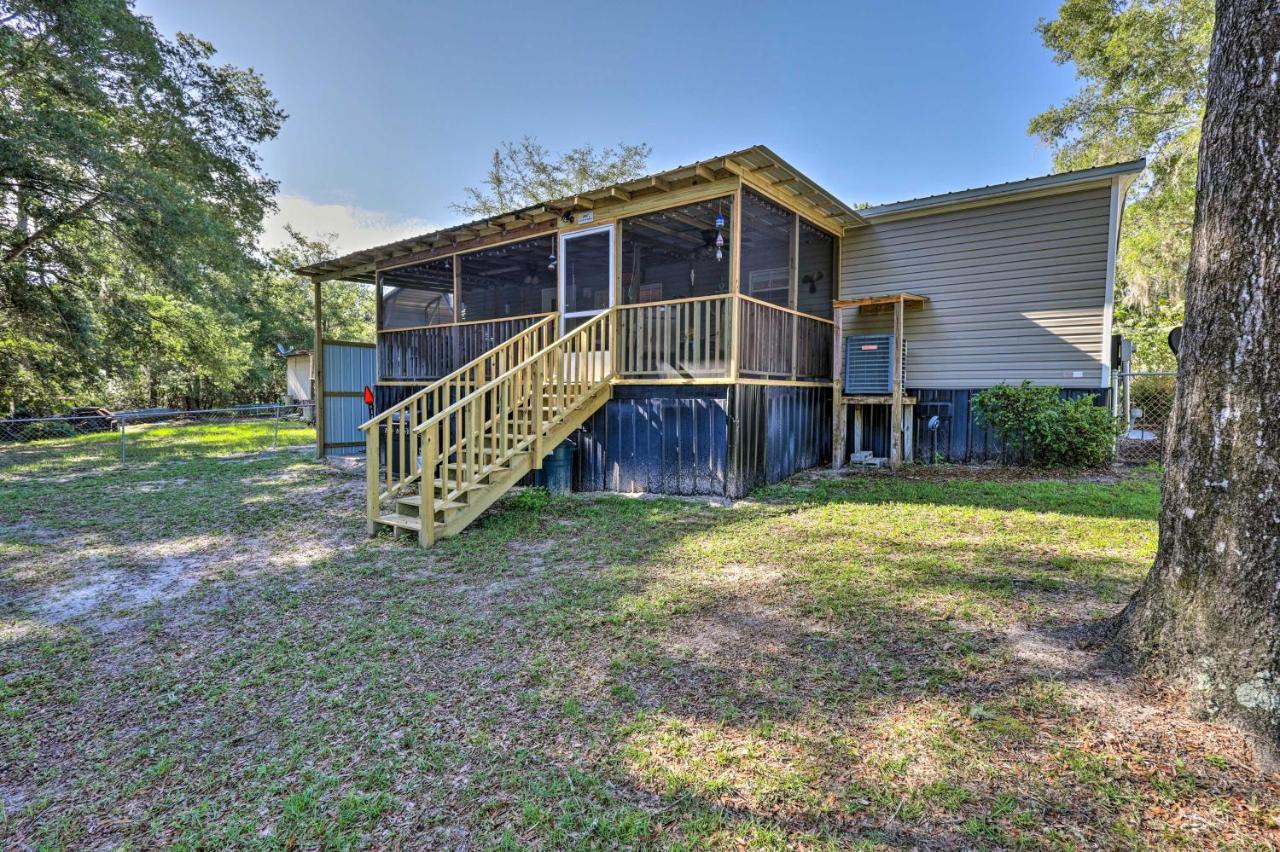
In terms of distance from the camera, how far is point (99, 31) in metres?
10.8

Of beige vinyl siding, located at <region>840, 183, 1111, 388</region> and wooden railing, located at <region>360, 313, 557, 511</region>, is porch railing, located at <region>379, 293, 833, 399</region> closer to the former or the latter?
→ wooden railing, located at <region>360, 313, 557, 511</region>

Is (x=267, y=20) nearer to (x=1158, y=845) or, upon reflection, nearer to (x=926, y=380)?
(x=926, y=380)

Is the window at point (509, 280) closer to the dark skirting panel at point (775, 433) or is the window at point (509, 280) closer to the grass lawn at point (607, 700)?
the dark skirting panel at point (775, 433)

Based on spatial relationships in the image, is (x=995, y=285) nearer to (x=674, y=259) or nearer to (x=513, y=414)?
(x=674, y=259)

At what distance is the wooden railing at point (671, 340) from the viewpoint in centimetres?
627

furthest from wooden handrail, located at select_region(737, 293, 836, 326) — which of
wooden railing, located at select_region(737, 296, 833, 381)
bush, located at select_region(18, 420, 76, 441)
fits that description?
bush, located at select_region(18, 420, 76, 441)

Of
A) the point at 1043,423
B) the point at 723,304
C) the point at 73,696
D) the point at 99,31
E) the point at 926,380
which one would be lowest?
the point at 73,696

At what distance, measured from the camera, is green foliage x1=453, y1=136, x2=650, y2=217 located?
916 inches

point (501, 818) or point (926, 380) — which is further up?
point (926, 380)

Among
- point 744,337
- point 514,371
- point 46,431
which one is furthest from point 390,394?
point 46,431

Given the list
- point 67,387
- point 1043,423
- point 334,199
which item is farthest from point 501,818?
point 334,199

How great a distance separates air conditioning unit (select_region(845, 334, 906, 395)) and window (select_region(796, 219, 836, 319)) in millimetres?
1228

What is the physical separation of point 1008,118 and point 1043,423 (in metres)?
12.4

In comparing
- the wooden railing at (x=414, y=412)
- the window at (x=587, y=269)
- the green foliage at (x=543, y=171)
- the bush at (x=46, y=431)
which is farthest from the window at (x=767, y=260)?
the bush at (x=46, y=431)
